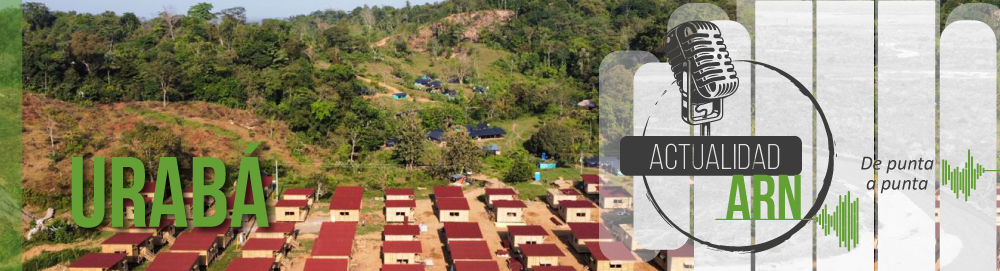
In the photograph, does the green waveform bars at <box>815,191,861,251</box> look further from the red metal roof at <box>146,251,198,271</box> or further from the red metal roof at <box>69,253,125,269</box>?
the red metal roof at <box>69,253,125,269</box>

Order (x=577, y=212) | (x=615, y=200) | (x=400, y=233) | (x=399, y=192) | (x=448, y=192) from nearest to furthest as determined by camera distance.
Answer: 1. (x=400, y=233)
2. (x=577, y=212)
3. (x=615, y=200)
4. (x=399, y=192)
5. (x=448, y=192)

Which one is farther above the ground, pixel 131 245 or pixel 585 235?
pixel 131 245

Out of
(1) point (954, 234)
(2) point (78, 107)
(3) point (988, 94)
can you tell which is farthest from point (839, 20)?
(2) point (78, 107)

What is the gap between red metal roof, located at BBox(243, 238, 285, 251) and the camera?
1941 cm

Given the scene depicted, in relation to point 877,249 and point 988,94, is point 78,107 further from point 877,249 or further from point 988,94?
point 988,94

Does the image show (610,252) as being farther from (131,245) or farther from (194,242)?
(131,245)

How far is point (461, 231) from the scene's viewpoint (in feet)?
71.7

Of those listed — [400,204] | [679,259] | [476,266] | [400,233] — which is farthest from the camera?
[400,204]

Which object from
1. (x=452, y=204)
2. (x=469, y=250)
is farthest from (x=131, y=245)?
(x=452, y=204)

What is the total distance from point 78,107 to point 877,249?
33.8 metres

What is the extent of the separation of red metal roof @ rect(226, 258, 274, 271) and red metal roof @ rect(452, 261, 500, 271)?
4767mm

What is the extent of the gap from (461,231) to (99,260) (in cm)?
972

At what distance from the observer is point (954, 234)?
2241 centimetres

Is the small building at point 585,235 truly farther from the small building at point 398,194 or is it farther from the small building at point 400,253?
the small building at point 398,194
